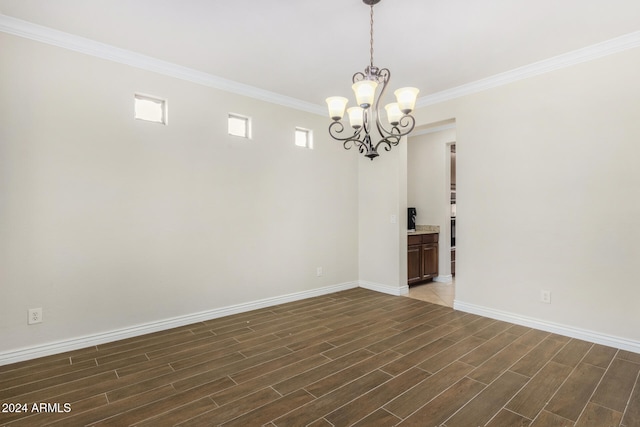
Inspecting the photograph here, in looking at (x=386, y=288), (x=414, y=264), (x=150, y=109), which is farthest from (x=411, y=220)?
(x=150, y=109)

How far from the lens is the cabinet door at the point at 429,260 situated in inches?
215

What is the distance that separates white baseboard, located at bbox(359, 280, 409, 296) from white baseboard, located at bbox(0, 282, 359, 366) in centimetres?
94

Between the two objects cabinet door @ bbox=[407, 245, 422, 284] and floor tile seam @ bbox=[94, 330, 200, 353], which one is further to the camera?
Result: cabinet door @ bbox=[407, 245, 422, 284]

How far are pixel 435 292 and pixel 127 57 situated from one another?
4952 mm

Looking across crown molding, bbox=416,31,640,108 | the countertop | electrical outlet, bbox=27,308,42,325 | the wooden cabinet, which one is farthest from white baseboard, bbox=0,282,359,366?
crown molding, bbox=416,31,640,108

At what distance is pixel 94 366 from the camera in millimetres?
2586

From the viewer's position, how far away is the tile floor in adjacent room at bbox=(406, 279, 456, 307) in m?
4.54

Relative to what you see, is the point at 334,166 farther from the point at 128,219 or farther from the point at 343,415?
the point at 343,415

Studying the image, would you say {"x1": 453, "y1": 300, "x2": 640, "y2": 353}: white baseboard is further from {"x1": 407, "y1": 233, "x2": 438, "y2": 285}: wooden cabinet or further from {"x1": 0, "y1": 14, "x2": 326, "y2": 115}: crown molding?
{"x1": 0, "y1": 14, "x2": 326, "y2": 115}: crown molding

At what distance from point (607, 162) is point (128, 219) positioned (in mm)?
4578

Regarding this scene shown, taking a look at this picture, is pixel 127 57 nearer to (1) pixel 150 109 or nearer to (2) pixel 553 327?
(1) pixel 150 109

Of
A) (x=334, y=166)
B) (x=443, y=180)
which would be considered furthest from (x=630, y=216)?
(x=334, y=166)

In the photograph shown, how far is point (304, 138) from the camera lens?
471cm

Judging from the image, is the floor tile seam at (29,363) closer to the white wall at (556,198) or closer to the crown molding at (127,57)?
the crown molding at (127,57)
